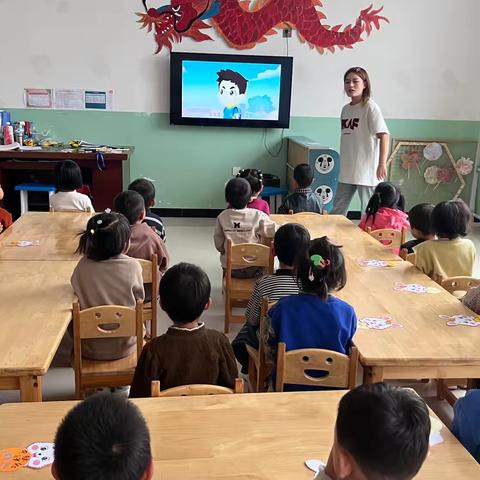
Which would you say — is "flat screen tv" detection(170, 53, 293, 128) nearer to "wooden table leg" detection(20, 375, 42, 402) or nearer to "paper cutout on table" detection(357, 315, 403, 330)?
"paper cutout on table" detection(357, 315, 403, 330)

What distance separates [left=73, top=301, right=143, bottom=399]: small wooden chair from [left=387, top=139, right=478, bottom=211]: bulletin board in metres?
4.97

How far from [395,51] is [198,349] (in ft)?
17.8

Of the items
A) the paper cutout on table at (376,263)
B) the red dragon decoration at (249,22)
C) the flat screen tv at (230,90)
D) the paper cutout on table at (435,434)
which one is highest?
the red dragon decoration at (249,22)

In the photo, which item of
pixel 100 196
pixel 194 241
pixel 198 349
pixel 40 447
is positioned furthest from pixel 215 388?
pixel 100 196

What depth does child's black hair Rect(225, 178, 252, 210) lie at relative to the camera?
146 inches

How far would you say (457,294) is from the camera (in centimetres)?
317

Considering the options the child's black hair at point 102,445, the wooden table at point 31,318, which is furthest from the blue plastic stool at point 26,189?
the child's black hair at point 102,445

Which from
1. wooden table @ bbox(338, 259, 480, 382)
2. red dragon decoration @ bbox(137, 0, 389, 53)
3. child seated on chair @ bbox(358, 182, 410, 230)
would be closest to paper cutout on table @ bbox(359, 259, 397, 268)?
wooden table @ bbox(338, 259, 480, 382)

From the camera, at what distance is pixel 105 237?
2.57 metres

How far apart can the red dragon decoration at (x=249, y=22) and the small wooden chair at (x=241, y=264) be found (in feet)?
11.5

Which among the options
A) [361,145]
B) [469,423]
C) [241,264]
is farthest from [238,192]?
[469,423]

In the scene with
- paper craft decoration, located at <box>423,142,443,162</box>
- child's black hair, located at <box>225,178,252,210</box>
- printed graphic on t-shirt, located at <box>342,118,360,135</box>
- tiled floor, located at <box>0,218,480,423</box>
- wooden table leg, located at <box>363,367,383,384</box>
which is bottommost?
tiled floor, located at <box>0,218,480,423</box>

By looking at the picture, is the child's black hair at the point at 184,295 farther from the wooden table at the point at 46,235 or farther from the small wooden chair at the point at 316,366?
the wooden table at the point at 46,235

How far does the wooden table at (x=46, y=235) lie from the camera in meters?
3.06
